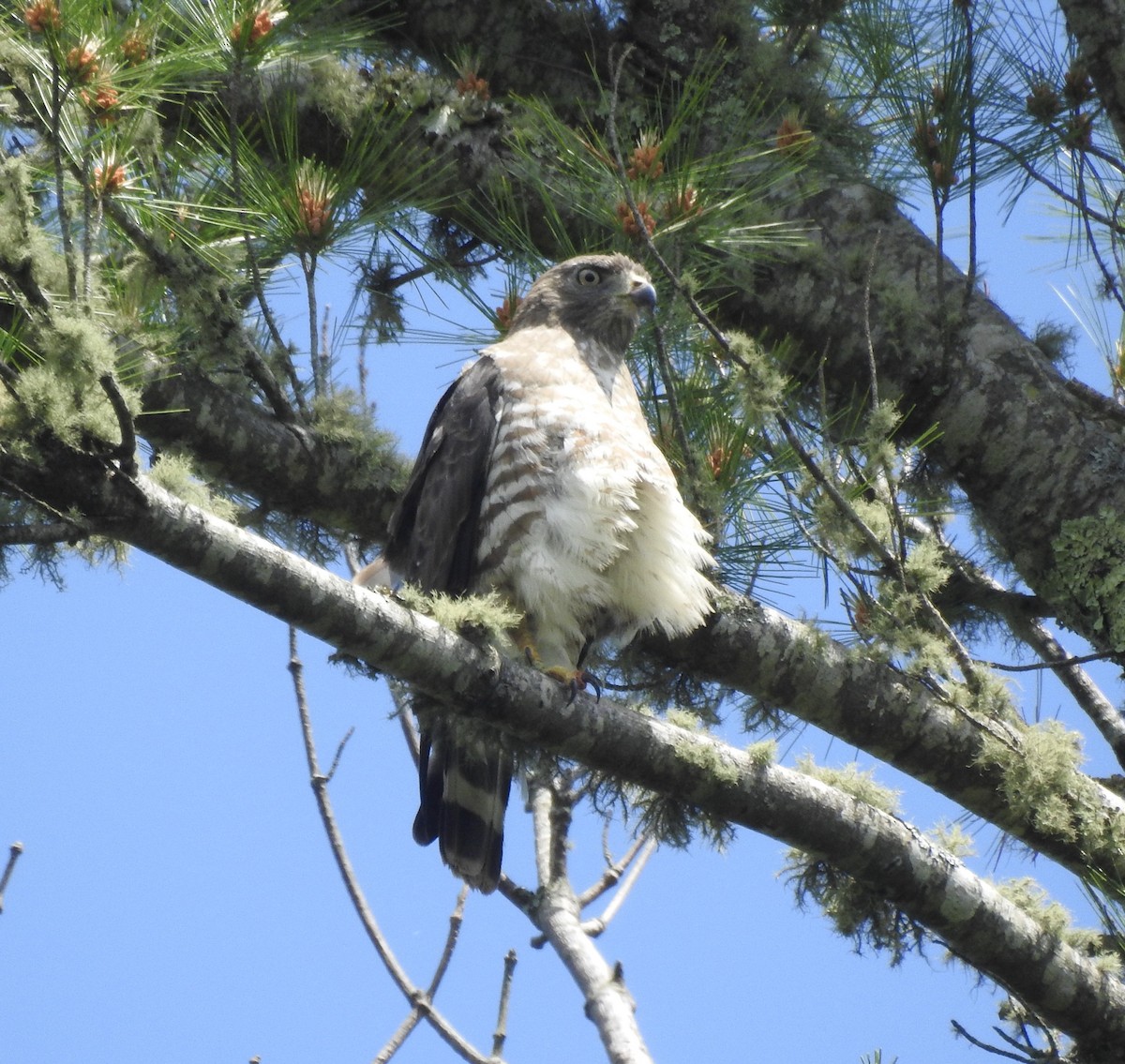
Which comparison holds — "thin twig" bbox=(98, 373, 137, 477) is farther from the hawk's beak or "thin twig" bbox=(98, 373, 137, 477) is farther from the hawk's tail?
the hawk's beak

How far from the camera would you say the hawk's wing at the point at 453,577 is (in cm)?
388

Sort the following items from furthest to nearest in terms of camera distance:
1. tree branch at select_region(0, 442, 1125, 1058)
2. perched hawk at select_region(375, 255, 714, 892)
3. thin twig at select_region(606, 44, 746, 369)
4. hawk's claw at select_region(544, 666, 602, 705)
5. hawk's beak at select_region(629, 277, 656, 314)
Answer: hawk's beak at select_region(629, 277, 656, 314), perched hawk at select_region(375, 255, 714, 892), thin twig at select_region(606, 44, 746, 369), hawk's claw at select_region(544, 666, 602, 705), tree branch at select_region(0, 442, 1125, 1058)

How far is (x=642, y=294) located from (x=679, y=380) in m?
0.33

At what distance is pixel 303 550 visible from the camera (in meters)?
4.47

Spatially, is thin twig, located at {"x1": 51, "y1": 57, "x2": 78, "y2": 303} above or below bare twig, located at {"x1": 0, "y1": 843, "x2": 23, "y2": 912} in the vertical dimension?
above

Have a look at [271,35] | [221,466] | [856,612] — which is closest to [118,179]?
[271,35]

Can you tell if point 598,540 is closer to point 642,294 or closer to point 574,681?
point 574,681

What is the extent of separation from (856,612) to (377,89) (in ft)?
8.60

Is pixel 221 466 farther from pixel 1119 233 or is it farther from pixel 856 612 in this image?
pixel 1119 233

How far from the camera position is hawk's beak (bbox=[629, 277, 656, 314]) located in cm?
432

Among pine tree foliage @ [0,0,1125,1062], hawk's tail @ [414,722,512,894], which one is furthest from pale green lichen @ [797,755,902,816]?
hawk's tail @ [414,722,512,894]

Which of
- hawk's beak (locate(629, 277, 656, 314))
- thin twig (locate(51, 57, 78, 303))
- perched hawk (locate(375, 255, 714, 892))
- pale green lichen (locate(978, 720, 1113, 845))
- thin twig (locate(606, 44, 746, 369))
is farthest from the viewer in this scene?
hawk's beak (locate(629, 277, 656, 314))

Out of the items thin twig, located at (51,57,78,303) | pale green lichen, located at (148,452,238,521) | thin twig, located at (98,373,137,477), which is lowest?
thin twig, located at (98,373,137,477)

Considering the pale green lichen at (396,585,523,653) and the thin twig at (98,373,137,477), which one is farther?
the pale green lichen at (396,585,523,653)
